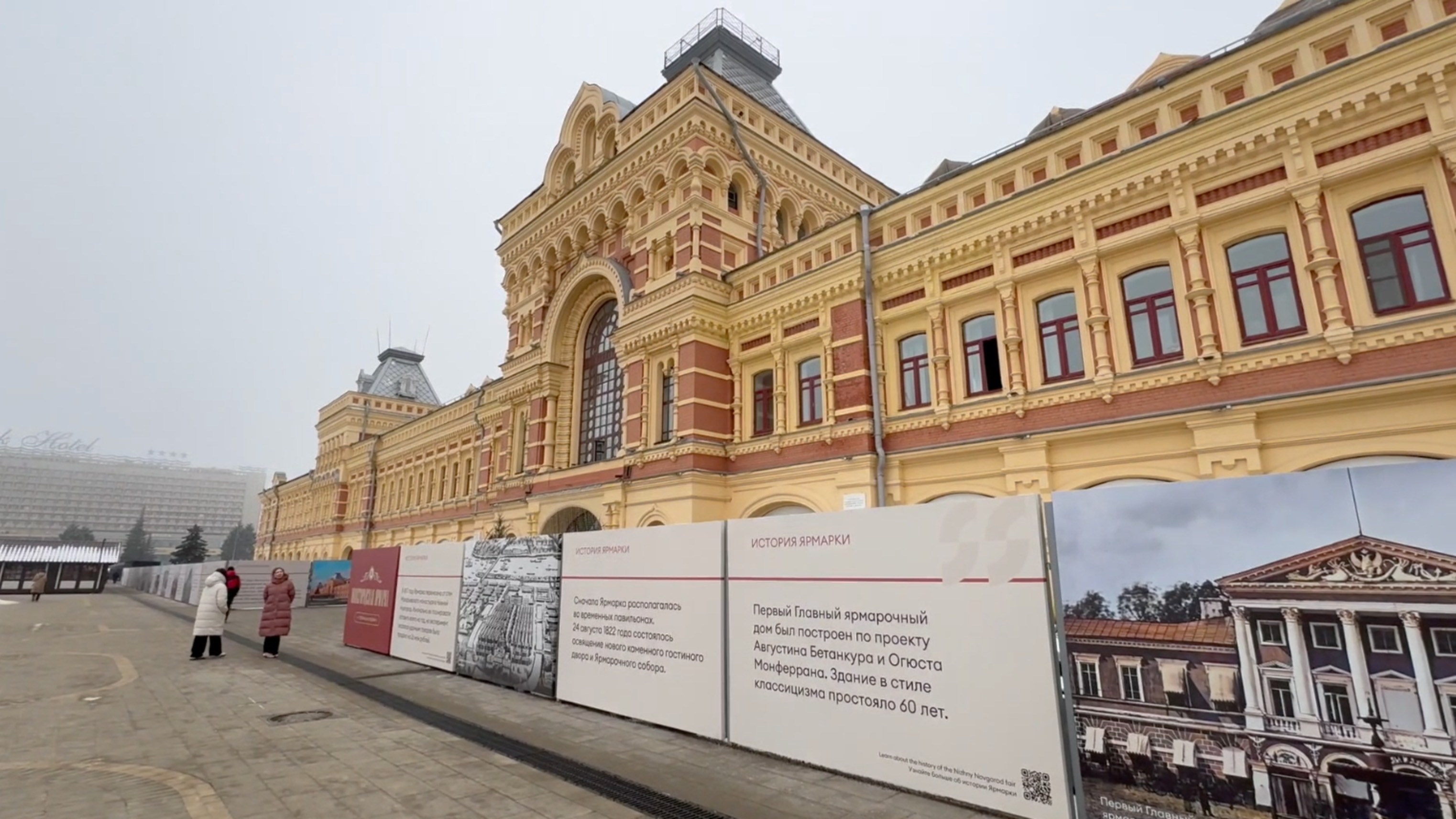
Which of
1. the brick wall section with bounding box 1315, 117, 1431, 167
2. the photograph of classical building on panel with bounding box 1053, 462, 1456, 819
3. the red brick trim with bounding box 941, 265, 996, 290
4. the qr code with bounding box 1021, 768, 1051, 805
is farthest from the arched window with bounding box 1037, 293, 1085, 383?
the qr code with bounding box 1021, 768, 1051, 805

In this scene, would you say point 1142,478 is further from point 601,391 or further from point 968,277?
point 601,391

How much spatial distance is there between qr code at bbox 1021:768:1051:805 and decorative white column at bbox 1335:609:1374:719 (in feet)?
6.99

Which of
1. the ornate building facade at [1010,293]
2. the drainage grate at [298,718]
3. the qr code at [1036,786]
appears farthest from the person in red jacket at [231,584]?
the qr code at [1036,786]

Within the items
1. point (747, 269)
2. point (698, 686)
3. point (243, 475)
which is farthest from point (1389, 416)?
point (243, 475)

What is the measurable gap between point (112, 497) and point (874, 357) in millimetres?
212711

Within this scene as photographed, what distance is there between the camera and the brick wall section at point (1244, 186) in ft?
34.5

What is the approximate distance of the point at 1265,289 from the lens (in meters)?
10.6

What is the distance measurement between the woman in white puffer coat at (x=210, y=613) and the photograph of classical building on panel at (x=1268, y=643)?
55.5 feet

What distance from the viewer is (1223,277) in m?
10.9

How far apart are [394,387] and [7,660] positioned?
44.5m

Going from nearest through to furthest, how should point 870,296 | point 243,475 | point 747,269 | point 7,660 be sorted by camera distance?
point 7,660
point 870,296
point 747,269
point 243,475

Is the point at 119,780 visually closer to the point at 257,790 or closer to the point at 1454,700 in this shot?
the point at 257,790

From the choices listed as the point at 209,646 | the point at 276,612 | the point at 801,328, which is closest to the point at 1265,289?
the point at 801,328

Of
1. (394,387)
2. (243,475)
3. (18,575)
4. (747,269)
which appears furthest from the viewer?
(243,475)
